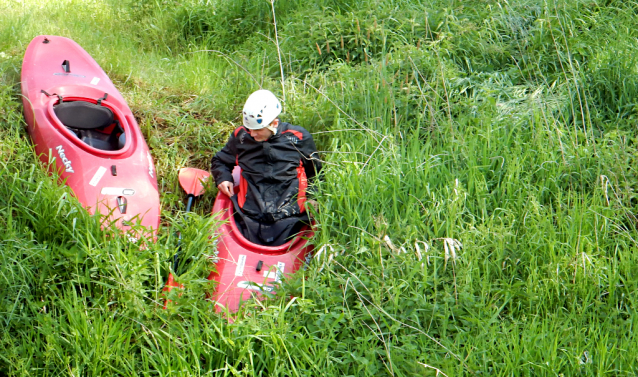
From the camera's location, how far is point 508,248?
346cm

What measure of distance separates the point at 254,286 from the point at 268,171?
3.08 ft

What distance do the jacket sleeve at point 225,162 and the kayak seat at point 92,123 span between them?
803 mm

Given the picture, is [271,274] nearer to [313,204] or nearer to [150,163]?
[313,204]

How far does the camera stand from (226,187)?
13.7 feet

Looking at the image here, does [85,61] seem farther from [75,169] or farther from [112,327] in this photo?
[112,327]

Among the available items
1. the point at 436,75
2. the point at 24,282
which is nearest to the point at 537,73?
the point at 436,75

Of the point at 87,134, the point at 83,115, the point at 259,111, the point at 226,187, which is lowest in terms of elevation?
the point at 226,187

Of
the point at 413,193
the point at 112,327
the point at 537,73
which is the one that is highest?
the point at 537,73

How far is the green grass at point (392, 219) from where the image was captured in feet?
9.69

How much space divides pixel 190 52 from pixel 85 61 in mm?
1244

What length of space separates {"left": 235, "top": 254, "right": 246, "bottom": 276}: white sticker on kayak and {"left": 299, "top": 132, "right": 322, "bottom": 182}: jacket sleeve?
2.59 feet

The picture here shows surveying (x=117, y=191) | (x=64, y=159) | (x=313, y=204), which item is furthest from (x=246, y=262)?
(x=64, y=159)

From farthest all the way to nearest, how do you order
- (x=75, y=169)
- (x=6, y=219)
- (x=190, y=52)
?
(x=190, y=52), (x=75, y=169), (x=6, y=219)

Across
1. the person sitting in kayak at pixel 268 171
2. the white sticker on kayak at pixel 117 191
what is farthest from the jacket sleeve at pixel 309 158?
the white sticker on kayak at pixel 117 191
